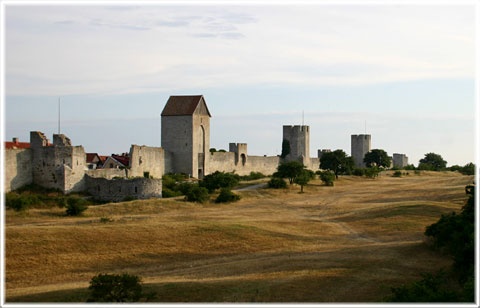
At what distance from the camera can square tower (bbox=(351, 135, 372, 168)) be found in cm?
9850

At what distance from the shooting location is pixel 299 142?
78.2 m

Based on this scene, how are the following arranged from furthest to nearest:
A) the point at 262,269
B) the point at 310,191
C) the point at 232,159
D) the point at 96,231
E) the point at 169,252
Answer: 1. the point at 232,159
2. the point at 310,191
3. the point at 96,231
4. the point at 169,252
5. the point at 262,269

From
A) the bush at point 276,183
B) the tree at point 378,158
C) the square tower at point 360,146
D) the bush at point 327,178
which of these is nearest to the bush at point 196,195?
the bush at point 276,183

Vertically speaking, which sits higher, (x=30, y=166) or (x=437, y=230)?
(x=30, y=166)

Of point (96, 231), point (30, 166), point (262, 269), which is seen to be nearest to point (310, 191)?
point (30, 166)

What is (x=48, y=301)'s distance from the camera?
55.2ft

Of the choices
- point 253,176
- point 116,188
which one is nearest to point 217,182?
point 116,188

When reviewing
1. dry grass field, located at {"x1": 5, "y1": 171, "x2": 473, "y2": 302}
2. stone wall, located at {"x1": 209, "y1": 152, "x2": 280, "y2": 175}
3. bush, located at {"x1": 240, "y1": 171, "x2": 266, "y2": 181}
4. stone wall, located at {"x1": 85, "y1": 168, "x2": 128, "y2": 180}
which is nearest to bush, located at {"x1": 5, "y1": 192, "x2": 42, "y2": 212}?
dry grass field, located at {"x1": 5, "y1": 171, "x2": 473, "y2": 302}

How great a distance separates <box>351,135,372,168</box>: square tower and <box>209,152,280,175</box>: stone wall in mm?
28358

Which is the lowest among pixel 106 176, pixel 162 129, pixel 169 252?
pixel 169 252

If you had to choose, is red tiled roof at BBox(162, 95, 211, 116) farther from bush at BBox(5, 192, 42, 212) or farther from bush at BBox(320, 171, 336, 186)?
bush at BBox(5, 192, 42, 212)

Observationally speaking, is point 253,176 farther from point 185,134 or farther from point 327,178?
point 185,134

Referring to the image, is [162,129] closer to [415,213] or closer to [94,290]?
[415,213]

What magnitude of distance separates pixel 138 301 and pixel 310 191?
38.3 metres
